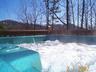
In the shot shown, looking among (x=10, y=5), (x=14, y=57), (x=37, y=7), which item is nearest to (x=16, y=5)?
(x=10, y=5)

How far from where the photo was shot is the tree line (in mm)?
11040

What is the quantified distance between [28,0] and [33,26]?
1.77m

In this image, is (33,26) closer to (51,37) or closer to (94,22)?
(51,37)

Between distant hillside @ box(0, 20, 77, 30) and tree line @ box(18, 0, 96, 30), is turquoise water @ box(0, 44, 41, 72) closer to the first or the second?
distant hillside @ box(0, 20, 77, 30)

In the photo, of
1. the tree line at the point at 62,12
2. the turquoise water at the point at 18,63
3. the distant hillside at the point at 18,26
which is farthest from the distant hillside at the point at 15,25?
the turquoise water at the point at 18,63

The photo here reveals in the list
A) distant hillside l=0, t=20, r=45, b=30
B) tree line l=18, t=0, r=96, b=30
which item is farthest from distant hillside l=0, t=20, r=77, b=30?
tree line l=18, t=0, r=96, b=30

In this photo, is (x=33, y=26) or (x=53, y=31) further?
(x=33, y=26)

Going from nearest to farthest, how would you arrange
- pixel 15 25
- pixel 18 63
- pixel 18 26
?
pixel 18 63
pixel 15 25
pixel 18 26

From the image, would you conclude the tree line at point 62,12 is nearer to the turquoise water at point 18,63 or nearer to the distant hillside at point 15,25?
the distant hillside at point 15,25

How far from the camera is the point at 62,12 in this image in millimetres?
11148

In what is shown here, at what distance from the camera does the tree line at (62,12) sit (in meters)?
11.0

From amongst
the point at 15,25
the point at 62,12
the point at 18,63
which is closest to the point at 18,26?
the point at 15,25

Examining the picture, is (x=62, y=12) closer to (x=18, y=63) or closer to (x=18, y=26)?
(x=18, y=26)

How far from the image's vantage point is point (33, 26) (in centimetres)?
1146
